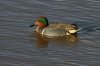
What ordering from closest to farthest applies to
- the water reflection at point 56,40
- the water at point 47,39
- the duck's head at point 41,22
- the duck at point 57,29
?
the water at point 47,39 → the water reflection at point 56,40 → the duck at point 57,29 → the duck's head at point 41,22

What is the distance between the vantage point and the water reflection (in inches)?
599

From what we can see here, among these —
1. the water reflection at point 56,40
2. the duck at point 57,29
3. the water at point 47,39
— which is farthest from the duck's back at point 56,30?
the water at point 47,39

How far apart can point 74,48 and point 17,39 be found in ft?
6.34

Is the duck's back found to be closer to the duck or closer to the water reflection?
the duck

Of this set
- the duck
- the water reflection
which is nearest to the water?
the water reflection

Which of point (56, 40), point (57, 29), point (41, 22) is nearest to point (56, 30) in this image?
point (57, 29)

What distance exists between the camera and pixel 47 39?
15711mm

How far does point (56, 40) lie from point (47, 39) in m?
0.32

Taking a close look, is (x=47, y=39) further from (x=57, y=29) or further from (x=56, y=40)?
(x=57, y=29)

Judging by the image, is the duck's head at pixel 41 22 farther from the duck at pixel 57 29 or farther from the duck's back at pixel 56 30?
the duck's back at pixel 56 30

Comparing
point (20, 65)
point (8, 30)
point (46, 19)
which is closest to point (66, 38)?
point (46, 19)

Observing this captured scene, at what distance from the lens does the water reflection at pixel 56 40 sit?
1520cm

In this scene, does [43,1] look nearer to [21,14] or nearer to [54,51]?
[21,14]

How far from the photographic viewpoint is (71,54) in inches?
554
